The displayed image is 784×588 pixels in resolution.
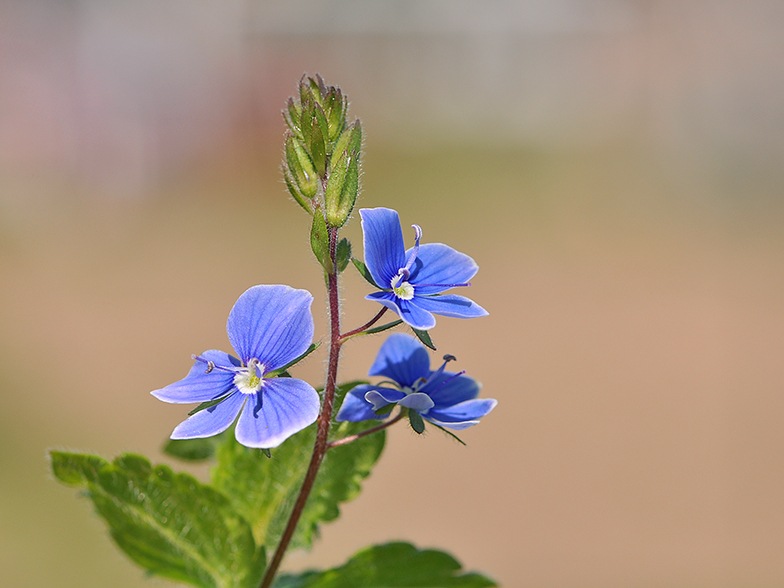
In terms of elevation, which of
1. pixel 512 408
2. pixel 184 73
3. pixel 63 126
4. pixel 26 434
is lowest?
pixel 26 434

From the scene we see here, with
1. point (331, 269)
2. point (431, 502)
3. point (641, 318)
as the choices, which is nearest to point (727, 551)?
point (431, 502)

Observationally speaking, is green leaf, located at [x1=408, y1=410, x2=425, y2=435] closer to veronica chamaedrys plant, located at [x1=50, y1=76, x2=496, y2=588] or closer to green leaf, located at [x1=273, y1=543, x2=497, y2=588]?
veronica chamaedrys plant, located at [x1=50, y1=76, x2=496, y2=588]

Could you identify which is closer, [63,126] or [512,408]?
[512,408]

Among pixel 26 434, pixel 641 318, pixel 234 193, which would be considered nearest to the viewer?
pixel 26 434

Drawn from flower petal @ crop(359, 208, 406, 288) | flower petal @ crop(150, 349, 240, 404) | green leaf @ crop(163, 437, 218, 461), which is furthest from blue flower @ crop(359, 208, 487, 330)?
green leaf @ crop(163, 437, 218, 461)

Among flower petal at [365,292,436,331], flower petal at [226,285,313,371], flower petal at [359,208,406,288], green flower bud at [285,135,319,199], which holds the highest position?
green flower bud at [285,135,319,199]

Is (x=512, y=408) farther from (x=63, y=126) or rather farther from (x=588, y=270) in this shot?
(x=63, y=126)

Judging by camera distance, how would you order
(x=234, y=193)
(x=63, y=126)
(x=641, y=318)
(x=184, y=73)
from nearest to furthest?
(x=641, y=318) → (x=234, y=193) → (x=63, y=126) → (x=184, y=73)

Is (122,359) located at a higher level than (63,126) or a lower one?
lower
